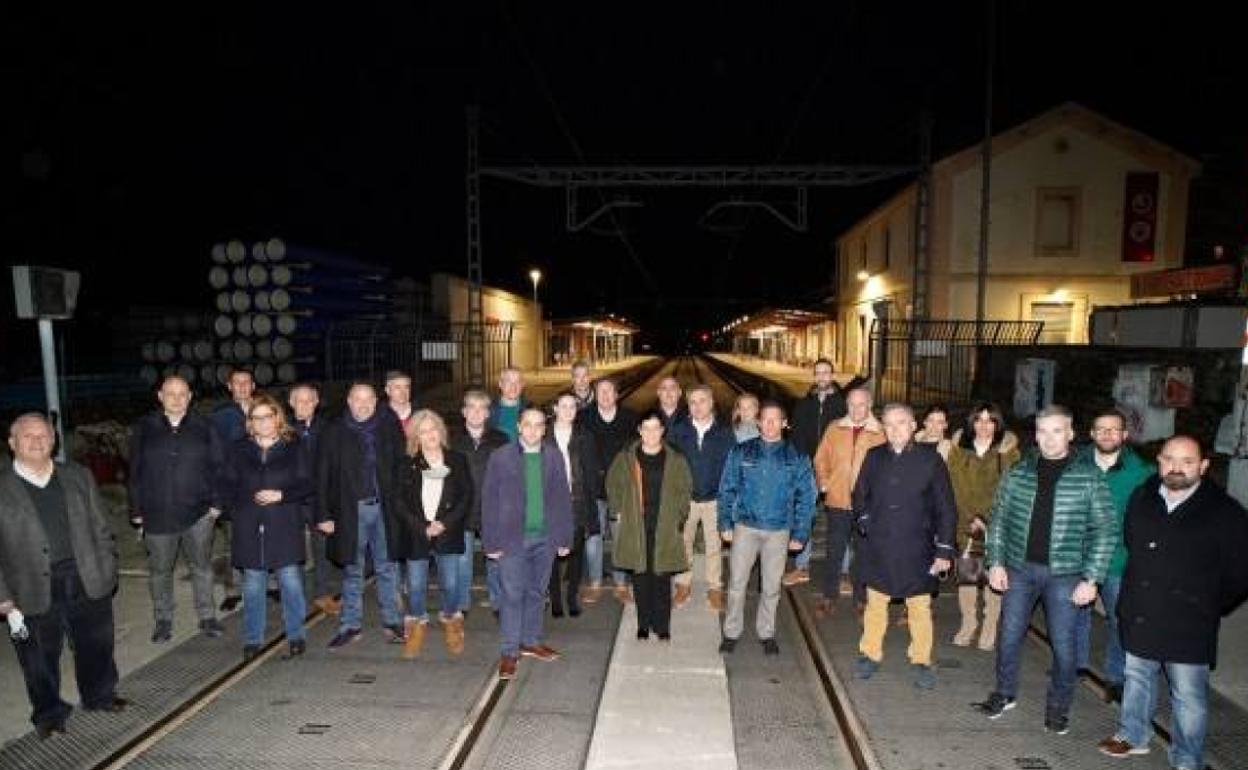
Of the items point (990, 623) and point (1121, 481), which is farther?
point (990, 623)

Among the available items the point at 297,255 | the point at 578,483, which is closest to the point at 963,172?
the point at 297,255

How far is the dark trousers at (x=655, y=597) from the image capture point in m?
5.72

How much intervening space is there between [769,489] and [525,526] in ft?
5.90

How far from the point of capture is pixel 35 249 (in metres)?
27.8

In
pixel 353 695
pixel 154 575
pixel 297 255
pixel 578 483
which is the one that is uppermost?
pixel 297 255

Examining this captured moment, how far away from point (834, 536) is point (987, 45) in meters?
12.8

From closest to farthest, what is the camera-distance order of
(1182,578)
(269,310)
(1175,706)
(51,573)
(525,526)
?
1. (1182,578)
2. (1175,706)
3. (51,573)
4. (525,526)
5. (269,310)

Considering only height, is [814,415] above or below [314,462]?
above

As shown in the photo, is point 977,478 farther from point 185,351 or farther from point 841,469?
point 185,351

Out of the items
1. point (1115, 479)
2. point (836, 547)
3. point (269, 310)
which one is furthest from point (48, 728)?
point (269, 310)

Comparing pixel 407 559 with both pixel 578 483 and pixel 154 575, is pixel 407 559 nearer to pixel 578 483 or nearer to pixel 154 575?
pixel 578 483

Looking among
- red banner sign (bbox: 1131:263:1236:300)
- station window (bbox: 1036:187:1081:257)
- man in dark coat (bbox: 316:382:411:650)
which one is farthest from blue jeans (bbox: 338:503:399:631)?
station window (bbox: 1036:187:1081:257)

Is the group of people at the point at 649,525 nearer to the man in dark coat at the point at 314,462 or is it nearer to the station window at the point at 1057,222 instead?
the man in dark coat at the point at 314,462

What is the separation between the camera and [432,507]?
215 inches
